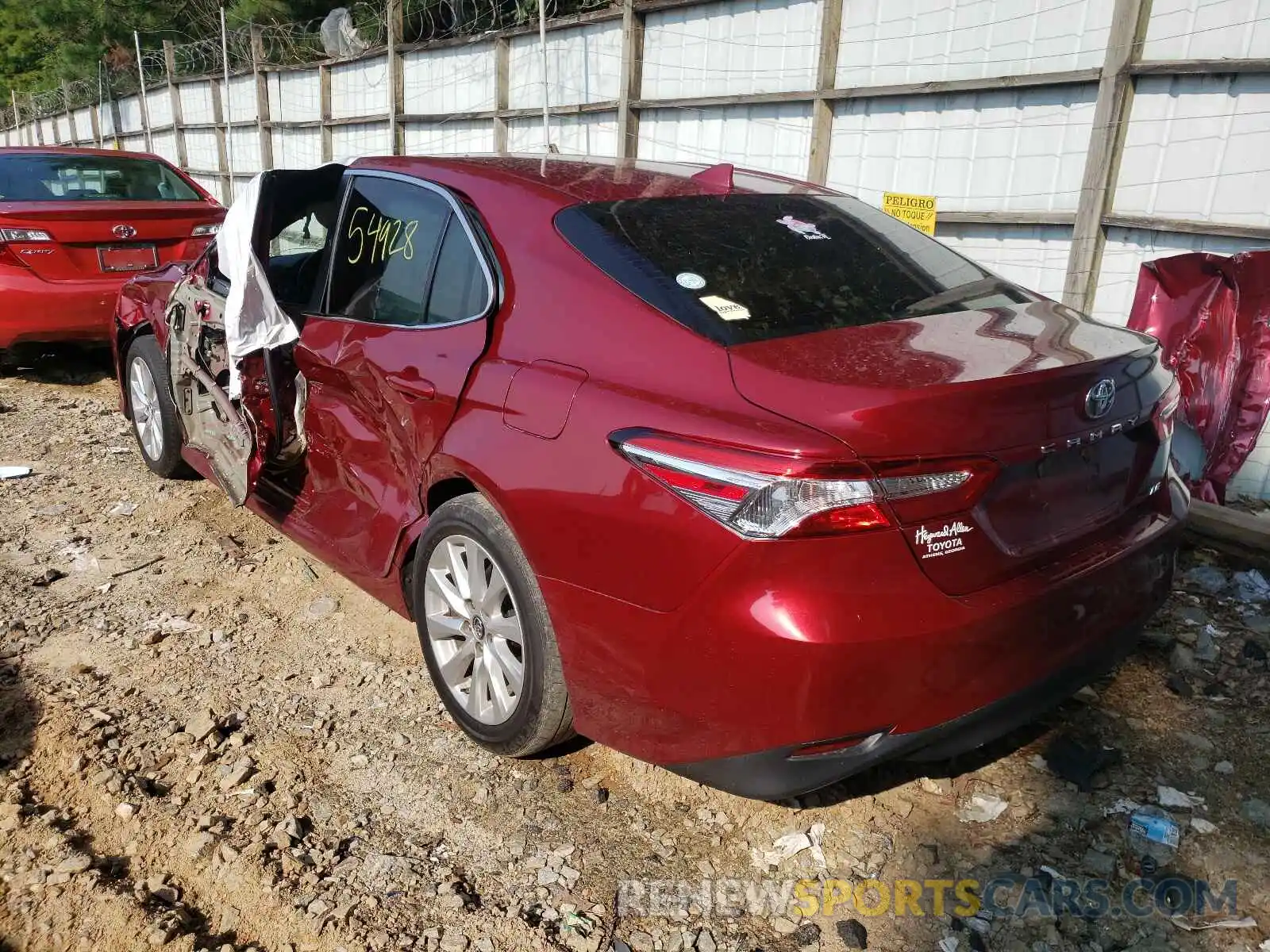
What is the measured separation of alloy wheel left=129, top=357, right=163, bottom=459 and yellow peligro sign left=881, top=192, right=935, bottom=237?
13.6 feet

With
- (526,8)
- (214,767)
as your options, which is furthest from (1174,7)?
(526,8)

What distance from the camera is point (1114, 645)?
2436 millimetres

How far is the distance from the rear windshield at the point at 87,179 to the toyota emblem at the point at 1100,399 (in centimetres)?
676

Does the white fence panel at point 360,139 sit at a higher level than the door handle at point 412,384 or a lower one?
higher

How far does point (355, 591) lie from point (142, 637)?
782 millimetres

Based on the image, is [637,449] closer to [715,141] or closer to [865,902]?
[865,902]

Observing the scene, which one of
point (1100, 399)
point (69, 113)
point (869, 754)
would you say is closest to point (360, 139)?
point (1100, 399)

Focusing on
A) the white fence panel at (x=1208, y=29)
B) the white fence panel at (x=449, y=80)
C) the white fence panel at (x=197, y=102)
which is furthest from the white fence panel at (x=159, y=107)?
the white fence panel at (x=1208, y=29)

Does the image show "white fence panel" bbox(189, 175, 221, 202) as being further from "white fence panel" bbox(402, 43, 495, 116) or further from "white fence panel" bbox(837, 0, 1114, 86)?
"white fence panel" bbox(837, 0, 1114, 86)

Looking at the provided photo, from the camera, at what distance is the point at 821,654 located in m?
1.96

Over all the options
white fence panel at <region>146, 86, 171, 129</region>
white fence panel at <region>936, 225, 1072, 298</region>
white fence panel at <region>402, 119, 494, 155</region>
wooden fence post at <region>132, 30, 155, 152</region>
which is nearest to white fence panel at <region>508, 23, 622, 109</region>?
white fence panel at <region>402, 119, 494, 155</region>

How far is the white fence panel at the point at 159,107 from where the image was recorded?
18.4m

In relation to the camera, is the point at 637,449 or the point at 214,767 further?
the point at 214,767

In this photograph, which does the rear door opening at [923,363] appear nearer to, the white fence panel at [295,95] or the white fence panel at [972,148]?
the white fence panel at [972,148]
